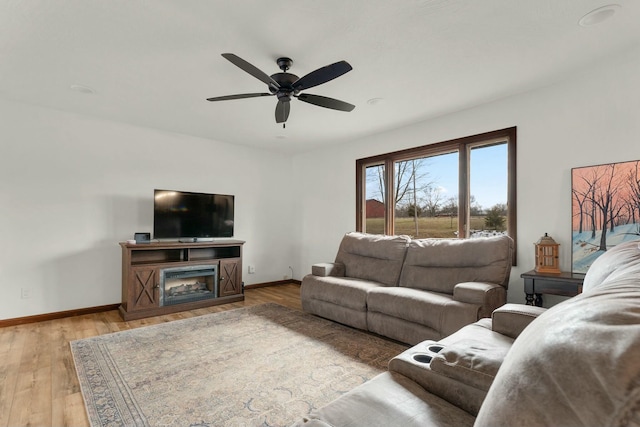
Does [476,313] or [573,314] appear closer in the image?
[573,314]

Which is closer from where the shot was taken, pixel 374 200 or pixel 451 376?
pixel 451 376

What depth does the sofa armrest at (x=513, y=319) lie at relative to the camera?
1581 mm

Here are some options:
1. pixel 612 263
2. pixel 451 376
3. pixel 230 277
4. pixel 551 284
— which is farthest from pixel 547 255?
pixel 230 277

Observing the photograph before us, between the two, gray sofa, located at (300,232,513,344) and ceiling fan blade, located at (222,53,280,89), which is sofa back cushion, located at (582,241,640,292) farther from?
ceiling fan blade, located at (222,53,280,89)

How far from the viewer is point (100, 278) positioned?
398 centimetres

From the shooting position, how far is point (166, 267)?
3.96m

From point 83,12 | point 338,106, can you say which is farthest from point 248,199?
point 83,12

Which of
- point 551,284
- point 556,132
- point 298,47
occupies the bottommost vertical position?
point 551,284

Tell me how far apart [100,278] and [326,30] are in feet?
13.3

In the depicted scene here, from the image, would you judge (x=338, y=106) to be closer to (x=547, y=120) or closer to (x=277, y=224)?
(x=547, y=120)

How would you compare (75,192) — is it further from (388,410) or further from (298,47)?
(388,410)

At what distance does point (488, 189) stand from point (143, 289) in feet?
14.3

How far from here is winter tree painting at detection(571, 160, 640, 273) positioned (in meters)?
2.54

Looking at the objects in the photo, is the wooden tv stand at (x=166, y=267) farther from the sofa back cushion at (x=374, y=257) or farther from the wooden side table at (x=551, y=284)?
the wooden side table at (x=551, y=284)
